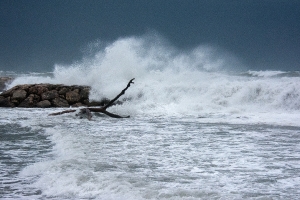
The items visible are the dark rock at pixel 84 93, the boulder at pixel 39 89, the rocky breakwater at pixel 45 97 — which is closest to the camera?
the rocky breakwater at pixel 45 97

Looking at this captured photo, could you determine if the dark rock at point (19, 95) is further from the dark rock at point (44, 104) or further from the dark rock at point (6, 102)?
the dark rock at point (44, 104)

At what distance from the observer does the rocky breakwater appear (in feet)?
49.4

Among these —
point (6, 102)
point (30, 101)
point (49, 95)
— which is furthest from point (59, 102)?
point (6, 102)

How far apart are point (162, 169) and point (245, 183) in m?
1.06

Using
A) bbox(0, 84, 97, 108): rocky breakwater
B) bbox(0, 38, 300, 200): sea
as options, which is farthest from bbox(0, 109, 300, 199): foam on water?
bbox(0, 84, 97, 108): rocky breakwater

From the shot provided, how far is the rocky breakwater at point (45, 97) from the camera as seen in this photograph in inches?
593

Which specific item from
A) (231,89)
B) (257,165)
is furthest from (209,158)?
(231,89)

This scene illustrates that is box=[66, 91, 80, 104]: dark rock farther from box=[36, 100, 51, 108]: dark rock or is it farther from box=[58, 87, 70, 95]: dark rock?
box=[36, 100, 51, 108]: dark rock

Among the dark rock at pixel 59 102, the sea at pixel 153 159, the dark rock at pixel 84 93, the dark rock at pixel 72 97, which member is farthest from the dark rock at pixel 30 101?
the sea at pixel 153 159

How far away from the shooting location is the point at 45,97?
1516 centimetres

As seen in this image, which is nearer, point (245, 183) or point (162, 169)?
point (245, 183)

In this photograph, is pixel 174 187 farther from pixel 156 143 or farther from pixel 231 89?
pixel 231 89

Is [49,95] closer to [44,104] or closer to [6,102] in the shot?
Answer: [44,104]

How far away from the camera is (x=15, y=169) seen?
14.3ft
